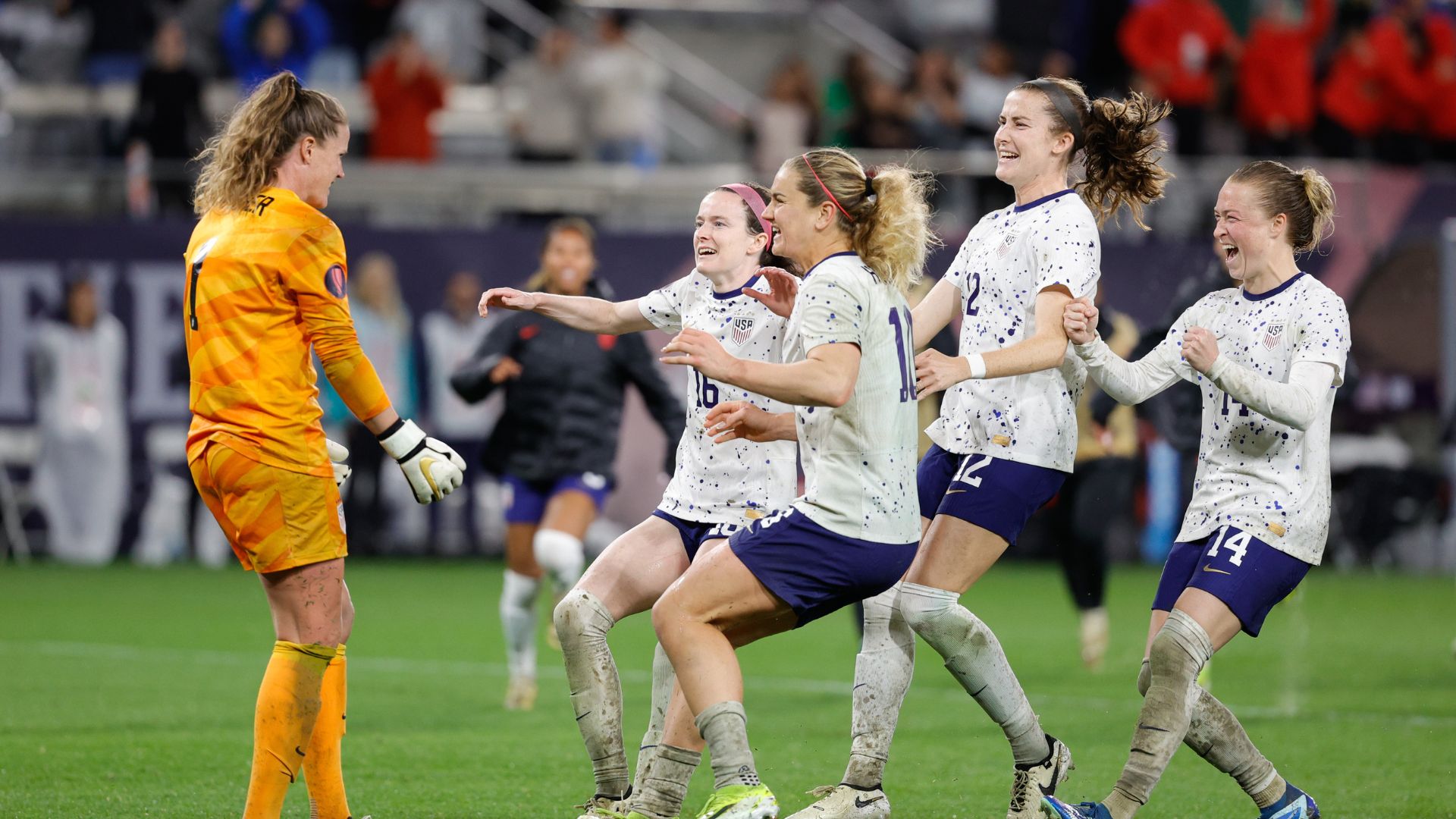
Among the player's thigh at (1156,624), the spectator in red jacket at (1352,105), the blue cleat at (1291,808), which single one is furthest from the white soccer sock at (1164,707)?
the spectator in red jacket at (1352,105)

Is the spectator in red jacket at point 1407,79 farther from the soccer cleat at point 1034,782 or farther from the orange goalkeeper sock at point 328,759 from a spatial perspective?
the orange goalkeeper sock at point 328,759

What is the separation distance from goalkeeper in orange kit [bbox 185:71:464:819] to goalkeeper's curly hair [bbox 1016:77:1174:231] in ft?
8.02

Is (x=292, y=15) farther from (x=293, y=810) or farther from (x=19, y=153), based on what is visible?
(x=293, y=810)

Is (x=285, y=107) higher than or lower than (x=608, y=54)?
lower

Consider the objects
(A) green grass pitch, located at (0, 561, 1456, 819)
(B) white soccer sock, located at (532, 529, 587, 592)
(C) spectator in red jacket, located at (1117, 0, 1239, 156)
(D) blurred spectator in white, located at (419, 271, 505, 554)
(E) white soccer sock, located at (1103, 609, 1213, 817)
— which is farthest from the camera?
(C) spectator in red jacket, located at (1117, 0, 1239, 156)

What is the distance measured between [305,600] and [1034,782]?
8.20ft

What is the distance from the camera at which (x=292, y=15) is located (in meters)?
18.3

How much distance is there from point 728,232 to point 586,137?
1260cm

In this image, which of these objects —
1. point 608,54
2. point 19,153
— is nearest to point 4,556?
point 19,153

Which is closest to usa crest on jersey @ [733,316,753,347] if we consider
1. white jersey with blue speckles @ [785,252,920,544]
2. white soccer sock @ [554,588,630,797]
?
white jersey with blue speckles @ [785,252,920,544]

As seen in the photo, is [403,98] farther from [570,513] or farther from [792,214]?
[792,214]

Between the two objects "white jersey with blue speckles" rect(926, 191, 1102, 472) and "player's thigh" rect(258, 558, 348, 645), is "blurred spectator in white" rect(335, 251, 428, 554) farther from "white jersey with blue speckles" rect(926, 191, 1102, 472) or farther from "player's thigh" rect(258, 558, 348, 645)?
"player's thigh" rect(258, 558, 348, 645)

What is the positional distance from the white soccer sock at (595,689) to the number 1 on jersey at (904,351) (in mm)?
1314

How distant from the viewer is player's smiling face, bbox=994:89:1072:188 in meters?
6.23
